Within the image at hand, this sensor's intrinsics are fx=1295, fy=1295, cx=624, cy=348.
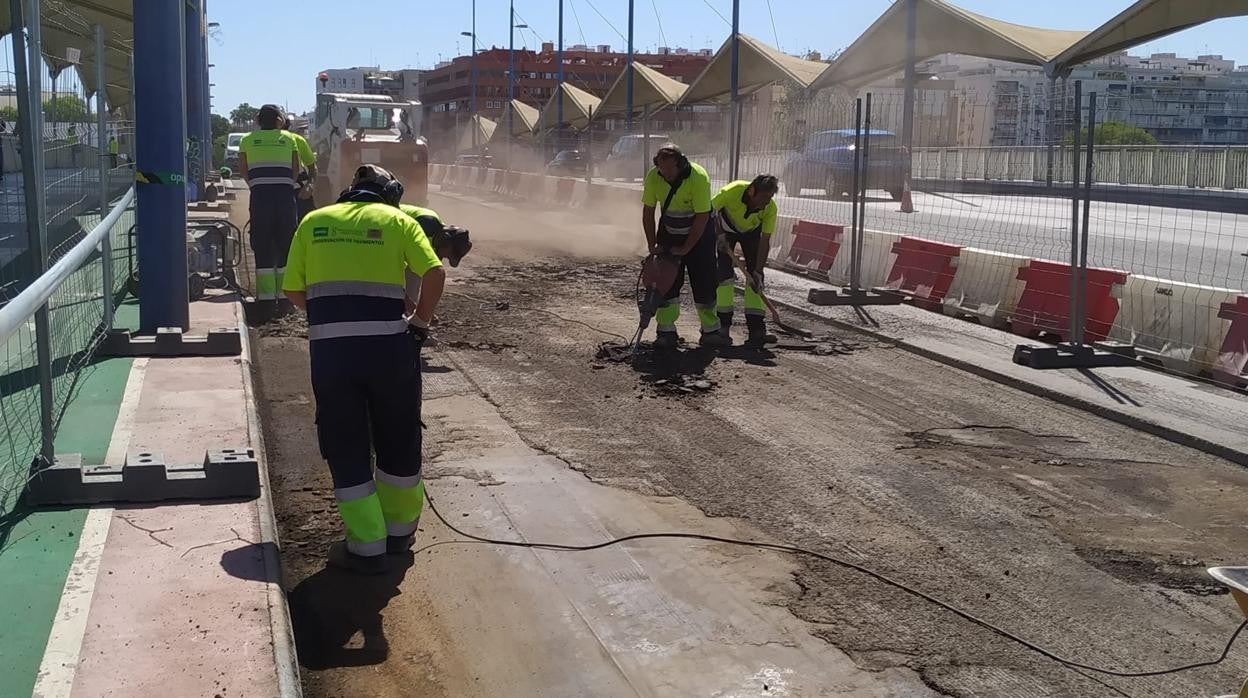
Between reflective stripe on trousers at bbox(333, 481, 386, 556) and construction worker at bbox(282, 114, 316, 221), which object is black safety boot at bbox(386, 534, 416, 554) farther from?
construction worker at bbox(282, 114, 316, 221)

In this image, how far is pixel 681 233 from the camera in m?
10.6

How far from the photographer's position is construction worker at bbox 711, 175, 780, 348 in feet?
36.2

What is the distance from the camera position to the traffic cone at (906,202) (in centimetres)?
1612

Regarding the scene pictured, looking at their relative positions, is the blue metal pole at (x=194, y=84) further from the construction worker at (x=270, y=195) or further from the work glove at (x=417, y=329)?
the work glove at (x=417, y=329)

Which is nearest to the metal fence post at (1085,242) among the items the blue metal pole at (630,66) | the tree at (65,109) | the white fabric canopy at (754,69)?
the tree at (65,109)

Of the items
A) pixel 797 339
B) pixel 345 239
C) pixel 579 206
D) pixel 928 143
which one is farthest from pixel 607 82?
pixel 345 239

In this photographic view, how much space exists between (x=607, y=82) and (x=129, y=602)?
3261 inches

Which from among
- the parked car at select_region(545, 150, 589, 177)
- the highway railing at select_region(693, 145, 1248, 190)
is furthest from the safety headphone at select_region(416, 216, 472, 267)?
the parked car at select_region(545, 150, 589, 177)

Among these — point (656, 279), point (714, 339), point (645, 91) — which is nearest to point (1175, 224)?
point (714, 339)

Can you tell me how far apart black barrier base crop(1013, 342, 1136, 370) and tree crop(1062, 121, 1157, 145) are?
7.93ft

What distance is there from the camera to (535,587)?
534 cm

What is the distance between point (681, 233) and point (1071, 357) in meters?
3.24

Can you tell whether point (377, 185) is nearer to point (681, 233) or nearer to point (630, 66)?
point (681, 233)

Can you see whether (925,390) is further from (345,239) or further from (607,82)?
(607,82)
